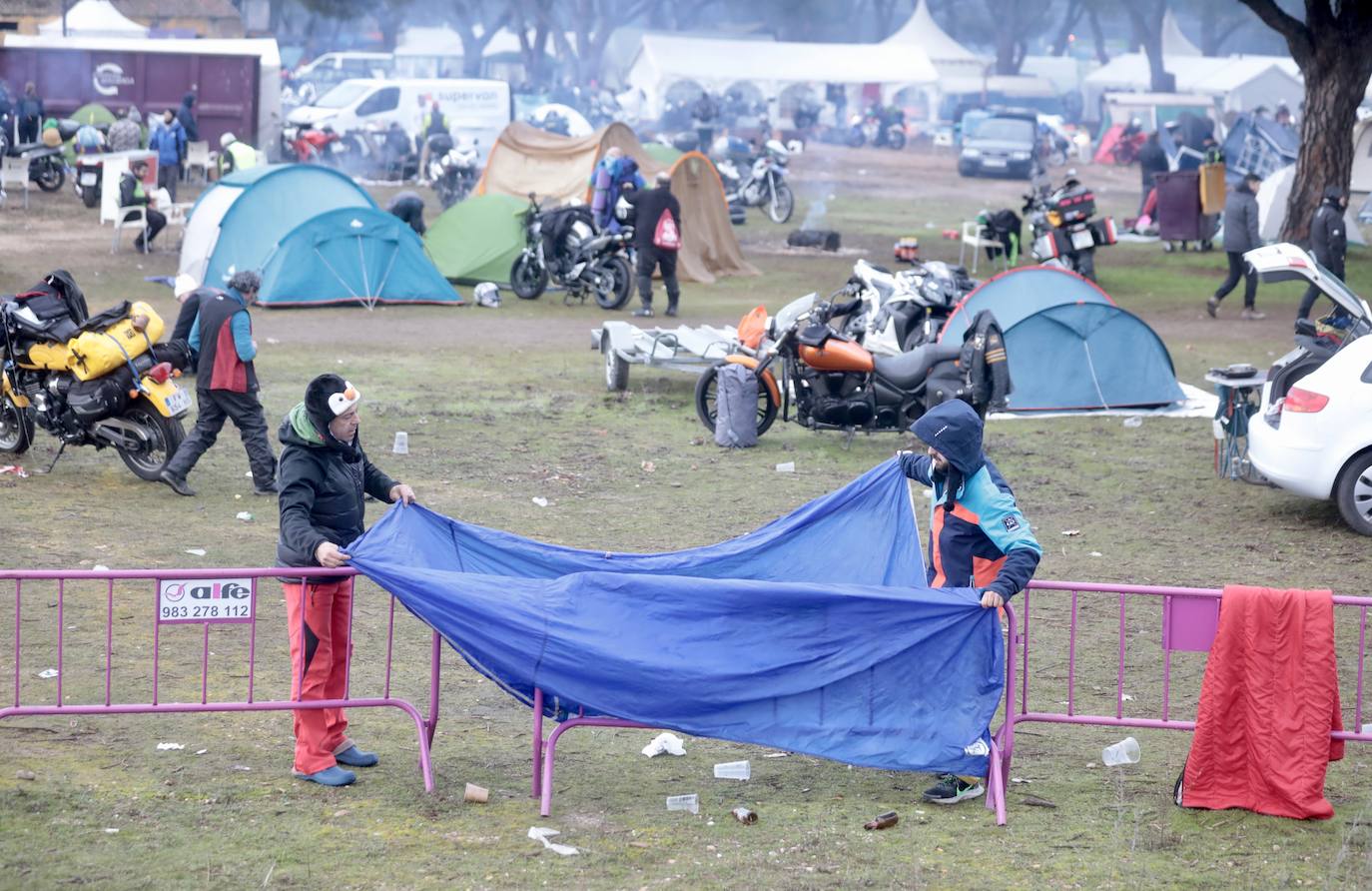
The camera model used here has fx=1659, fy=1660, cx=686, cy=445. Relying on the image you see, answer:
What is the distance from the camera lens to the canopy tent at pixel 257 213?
19359 millimetres

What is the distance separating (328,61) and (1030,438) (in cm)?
4518

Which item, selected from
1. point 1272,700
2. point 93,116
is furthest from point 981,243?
point 93,116

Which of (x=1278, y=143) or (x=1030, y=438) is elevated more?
(x=1278, y=143)

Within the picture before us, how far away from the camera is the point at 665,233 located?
19000mm

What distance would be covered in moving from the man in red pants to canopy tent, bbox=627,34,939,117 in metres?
53.7

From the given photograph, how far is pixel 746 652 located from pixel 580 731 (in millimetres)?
1357

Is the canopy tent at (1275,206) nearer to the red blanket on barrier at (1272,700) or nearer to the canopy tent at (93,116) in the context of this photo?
the red blanket on barrier at (1272,700)

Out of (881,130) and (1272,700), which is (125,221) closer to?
(1272,700)

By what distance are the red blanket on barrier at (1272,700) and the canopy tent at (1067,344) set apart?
27.3ft

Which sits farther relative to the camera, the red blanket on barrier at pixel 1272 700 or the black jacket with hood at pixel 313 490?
the black jacket with hood at pixel 313 490

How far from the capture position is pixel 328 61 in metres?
54.7

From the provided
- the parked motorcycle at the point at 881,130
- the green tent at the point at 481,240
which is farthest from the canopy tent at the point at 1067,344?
the parked motorcycle at the point at 881,130

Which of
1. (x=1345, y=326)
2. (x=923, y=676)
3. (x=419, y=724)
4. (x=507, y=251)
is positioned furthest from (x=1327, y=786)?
(x=507, y=251)

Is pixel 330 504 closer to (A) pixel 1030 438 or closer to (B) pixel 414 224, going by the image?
(A) pixel 1030 438
